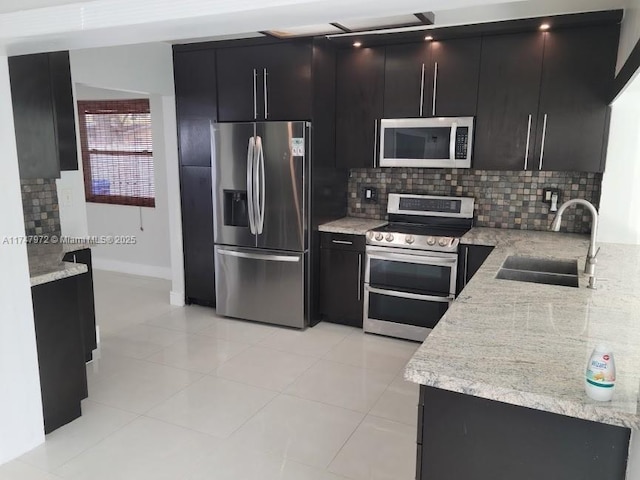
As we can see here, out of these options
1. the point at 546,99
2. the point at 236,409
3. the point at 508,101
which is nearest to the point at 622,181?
the point at 546,99

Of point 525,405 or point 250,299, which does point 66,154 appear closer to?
point 250,299

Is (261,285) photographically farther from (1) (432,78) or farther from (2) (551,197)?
(2) (551,197)

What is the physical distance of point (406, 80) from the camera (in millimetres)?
3902

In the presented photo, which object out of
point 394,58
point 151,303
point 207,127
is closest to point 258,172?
point 207,127

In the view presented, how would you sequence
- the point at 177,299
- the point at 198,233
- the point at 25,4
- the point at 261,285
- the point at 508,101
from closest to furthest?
the point at 25,4
the point at 508,101
the point at 261,285
the point at 198,233
the point at 177,299

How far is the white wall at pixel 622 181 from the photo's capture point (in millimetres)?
3318

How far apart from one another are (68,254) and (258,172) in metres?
1.54

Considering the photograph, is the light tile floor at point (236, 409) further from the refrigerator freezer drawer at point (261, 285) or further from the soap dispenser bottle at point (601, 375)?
the soap dispenser bottle at point (601, 375)

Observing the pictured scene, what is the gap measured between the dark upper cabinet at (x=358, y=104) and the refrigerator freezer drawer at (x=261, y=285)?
969 millimetres

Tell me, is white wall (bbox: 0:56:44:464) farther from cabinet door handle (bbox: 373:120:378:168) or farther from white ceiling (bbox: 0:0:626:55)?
cabinet door handle (bbox: 373:120:378:168)

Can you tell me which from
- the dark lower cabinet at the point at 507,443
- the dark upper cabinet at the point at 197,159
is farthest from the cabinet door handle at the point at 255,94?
the dark lower cabinet at the point at 507,443

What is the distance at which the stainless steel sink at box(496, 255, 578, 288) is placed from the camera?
272 centimetres

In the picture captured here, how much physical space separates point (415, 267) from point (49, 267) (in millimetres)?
2484

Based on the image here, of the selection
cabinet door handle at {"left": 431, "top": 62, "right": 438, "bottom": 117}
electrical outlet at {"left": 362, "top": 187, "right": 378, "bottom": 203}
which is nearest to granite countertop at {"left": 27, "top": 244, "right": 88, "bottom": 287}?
electrical outlet at {"left": 362, "top": 187, "right": 378, "bottom": 203}
